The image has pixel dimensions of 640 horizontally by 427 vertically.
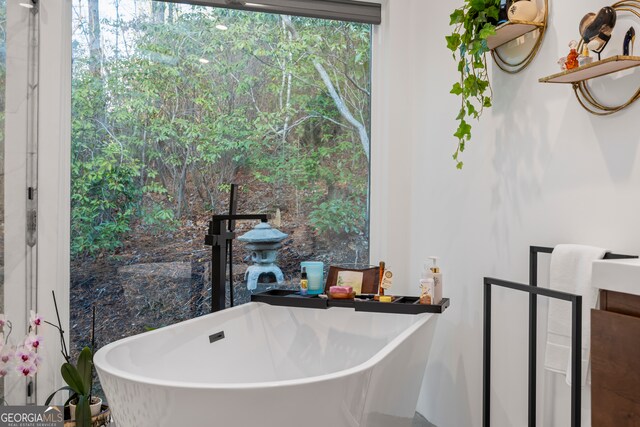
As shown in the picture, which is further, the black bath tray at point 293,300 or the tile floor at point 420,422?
the tile floor at point 420,422

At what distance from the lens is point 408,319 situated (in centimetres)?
252

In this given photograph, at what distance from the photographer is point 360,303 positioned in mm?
2416

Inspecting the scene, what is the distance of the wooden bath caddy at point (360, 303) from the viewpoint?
7.61 ft

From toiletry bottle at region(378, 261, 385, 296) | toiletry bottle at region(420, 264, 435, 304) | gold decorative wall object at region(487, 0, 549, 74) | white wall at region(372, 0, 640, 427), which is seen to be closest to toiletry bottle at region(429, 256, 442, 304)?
toiletry bottle at region(420, 264, 435, 304)

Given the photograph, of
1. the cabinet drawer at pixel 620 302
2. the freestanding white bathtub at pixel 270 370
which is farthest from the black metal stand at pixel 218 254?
the cabinet drawer at pixel 620 302

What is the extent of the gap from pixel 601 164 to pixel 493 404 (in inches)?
44.1

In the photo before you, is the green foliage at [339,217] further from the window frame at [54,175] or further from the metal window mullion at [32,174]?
the metal window mullion at [32,174]

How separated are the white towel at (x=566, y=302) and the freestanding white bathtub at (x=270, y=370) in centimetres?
50

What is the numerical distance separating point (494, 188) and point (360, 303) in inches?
30.6

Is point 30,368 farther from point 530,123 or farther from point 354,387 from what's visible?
point 530,123

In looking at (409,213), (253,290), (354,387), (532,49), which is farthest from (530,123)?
(253,290)

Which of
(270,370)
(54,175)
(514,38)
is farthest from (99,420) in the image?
(514,38)

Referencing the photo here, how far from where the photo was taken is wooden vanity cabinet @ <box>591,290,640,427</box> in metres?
1.13

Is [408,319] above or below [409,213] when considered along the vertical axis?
below
